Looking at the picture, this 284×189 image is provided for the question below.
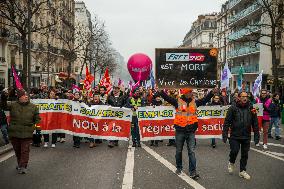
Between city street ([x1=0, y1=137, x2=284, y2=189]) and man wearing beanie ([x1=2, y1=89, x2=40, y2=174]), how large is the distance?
0.35m

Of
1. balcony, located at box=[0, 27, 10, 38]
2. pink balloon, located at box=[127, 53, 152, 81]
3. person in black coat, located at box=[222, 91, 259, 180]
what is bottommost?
person in black coat, located at box=[222, 91, 259, 180]

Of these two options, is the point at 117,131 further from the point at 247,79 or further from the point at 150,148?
the point at 247,79

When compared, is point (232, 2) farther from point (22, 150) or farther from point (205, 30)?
point (22, 150)

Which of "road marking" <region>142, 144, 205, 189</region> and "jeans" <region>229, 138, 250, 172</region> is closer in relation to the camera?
"road marking" <region>142, 144, 205, 189</region>

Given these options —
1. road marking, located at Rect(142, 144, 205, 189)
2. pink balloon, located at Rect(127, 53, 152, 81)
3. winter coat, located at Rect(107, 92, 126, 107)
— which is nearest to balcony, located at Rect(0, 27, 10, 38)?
pink balloon, located at Rect(127, 53, 152, 81)

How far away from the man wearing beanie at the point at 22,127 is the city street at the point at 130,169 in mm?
354

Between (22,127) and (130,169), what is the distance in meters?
2.37

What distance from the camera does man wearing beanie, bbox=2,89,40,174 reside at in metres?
8.65

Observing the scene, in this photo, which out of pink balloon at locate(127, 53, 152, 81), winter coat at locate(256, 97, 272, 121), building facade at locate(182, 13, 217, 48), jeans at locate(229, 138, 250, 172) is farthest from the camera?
building facade at locate(182, 13, 217, 48)

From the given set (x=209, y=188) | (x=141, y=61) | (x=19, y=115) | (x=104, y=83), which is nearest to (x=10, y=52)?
(x=141, y=61)

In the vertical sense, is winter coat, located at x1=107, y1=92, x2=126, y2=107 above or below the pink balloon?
below

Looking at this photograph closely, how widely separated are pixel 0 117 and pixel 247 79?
5345cm

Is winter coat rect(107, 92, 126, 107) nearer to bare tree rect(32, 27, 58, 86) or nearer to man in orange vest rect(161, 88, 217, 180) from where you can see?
man in orange vest rect(161, 88, 217, 180)

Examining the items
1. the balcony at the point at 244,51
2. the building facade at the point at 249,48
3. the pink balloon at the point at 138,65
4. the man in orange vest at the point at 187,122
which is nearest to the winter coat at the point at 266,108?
the man in orange vest at the point at 187,122
